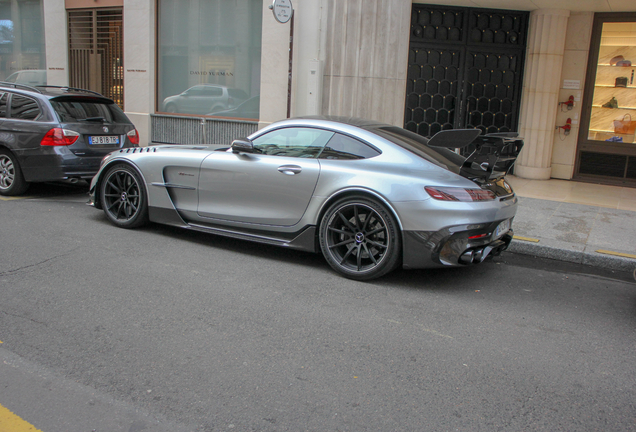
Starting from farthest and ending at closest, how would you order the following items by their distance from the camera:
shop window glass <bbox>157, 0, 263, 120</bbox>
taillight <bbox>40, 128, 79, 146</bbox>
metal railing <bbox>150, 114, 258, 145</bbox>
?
metal railing <bbox>150, 114, 258, 145</bbox> → shop window glass <bbox>157, 0, 263, 120</bbox> → taillight <bbox>40, 128, 79, 146</bbox>

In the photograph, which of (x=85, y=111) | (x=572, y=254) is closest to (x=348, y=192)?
(x=572, y=254)

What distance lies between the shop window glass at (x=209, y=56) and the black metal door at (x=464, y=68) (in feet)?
12.0

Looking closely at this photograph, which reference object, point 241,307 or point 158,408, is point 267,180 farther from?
point 158,408

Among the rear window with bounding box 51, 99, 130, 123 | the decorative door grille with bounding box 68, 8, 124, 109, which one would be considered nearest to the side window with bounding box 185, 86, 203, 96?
the decorative door grille with bounding box 68, 8, 124, 109

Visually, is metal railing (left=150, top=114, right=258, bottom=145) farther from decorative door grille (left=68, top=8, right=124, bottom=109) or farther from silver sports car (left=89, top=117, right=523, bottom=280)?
silver sports car (left=89, top=117, right=523, bottom=280)

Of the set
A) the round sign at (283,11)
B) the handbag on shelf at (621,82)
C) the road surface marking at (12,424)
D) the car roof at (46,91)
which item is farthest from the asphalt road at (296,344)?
the handbag on shelf at (621,82)

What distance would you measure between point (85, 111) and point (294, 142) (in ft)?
13.3

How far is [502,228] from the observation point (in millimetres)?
4930

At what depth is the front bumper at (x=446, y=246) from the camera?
14.8 feet

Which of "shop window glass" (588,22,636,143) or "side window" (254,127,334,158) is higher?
"shop window glass" (588,22,636,143)

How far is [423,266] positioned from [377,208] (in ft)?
2.07

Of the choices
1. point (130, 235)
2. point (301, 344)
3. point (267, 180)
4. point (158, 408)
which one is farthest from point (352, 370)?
point (130, 235)

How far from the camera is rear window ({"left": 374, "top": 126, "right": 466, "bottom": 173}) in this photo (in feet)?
16.1

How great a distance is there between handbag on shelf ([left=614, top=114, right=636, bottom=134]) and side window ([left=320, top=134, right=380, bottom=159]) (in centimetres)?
831
